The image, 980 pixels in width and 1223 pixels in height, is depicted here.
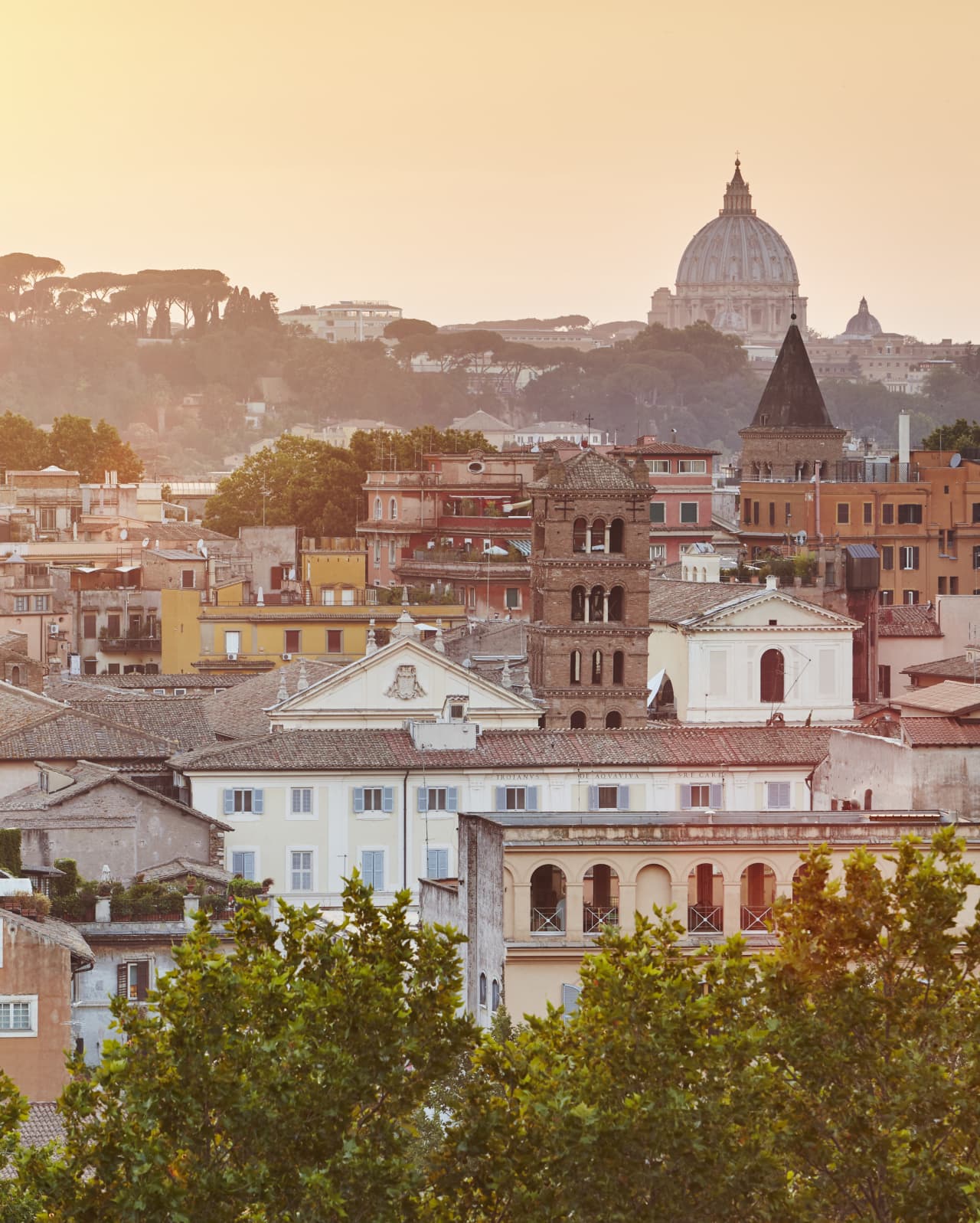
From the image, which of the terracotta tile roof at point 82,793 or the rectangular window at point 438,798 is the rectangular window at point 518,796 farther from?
the terracotta tile roof at point 82,793

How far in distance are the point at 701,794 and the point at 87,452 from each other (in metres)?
64.3

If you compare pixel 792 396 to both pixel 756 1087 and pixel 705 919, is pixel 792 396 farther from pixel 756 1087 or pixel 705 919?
pixel 756 1087

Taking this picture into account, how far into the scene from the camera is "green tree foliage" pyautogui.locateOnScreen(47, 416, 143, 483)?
105562 mm

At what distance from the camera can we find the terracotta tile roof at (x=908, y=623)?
197 ft

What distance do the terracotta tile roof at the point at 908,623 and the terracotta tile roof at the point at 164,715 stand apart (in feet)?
48.8

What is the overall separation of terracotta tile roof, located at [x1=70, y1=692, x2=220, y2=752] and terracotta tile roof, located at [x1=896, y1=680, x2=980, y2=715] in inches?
352

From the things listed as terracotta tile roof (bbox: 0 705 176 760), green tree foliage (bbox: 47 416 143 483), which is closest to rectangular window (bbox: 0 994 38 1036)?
terracotta tile roof (bbox: 0 705 176 760)

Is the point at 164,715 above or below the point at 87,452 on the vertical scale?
below

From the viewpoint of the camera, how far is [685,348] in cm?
18662

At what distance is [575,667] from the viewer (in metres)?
50.7

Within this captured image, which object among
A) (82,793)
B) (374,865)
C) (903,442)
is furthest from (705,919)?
(903,442)

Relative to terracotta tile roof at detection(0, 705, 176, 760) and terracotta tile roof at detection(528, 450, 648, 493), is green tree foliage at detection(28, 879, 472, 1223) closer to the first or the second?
terracotta tile roof at detection(0, 705, 176, 760)

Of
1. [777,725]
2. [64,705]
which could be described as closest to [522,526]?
[777,725]

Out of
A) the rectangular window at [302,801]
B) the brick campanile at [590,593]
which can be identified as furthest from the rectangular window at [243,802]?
the brick campanile at [590,593]
